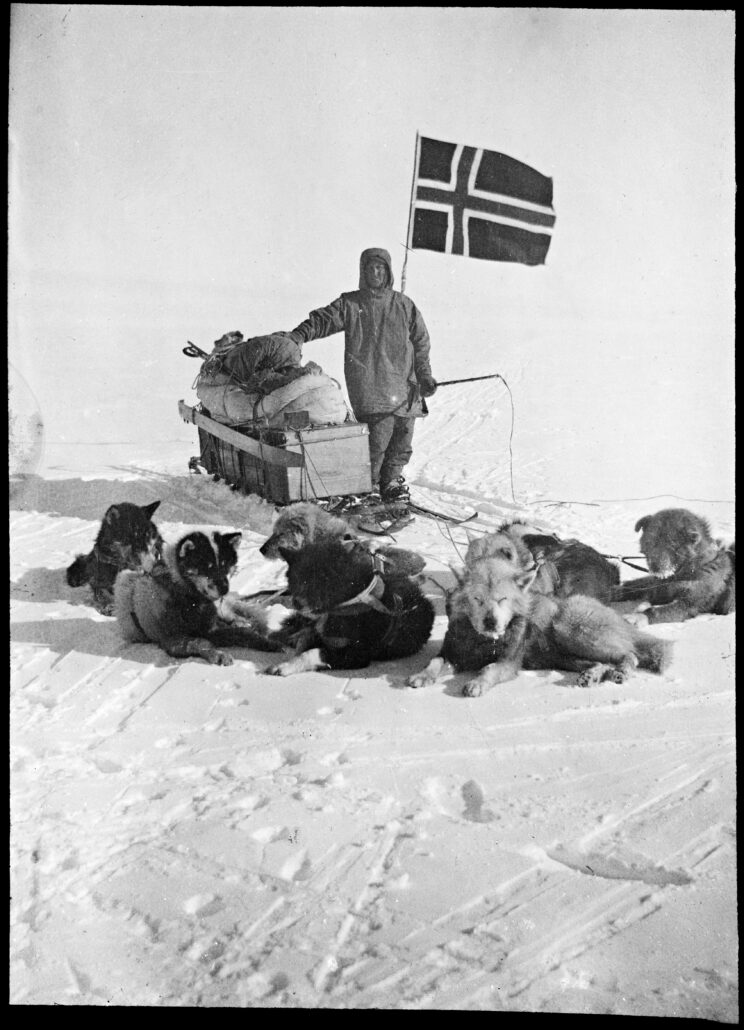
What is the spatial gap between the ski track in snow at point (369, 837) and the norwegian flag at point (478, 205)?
8.56 ft

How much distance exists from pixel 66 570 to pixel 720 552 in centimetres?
435

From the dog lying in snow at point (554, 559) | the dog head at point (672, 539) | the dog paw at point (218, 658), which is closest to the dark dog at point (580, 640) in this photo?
the dog lying in snow at point (554, 559)

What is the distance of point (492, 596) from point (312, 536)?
45.8 inches

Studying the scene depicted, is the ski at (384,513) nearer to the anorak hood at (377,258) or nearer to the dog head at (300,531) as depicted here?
the dog head at (300,531)

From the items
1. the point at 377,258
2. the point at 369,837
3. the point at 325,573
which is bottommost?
the point at 369,837

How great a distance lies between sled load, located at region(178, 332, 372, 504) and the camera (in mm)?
5723

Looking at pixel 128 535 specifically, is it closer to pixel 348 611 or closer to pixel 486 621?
pixel 348 611

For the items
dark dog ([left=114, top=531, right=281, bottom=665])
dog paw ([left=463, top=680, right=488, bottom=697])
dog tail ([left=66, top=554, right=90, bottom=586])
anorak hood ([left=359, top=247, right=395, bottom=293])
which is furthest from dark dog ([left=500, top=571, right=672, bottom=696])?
dog tail ([left=66, top=554, right=90, bottom=586])

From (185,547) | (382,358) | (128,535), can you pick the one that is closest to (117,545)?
(128,535)

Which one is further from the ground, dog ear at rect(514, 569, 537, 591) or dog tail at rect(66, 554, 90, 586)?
dog ear at rect(514, 569, 537, 591)

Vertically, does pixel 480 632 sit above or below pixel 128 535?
below

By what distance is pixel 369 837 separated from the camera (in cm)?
338

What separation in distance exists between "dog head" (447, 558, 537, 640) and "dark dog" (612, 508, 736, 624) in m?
1.09

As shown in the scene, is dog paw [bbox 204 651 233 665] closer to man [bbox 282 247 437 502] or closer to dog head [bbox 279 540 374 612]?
dog head [bbox 279 540 374 612]
